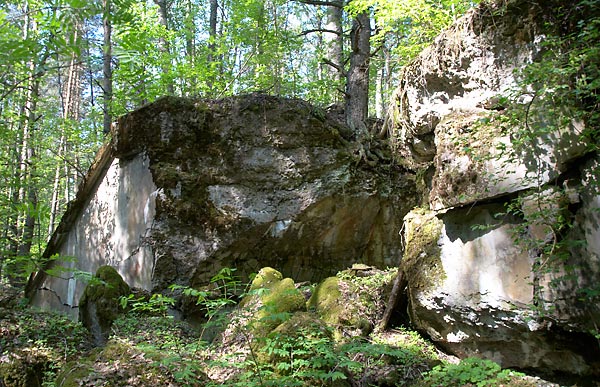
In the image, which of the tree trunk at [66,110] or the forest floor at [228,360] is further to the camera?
the tree trunk at [66,110]

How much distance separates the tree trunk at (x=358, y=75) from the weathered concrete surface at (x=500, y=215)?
372cm

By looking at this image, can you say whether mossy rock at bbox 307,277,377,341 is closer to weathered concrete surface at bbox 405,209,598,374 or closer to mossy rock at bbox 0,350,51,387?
weathered concrete surface at bbox 405,209,598,374

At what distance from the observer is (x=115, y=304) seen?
700 cm

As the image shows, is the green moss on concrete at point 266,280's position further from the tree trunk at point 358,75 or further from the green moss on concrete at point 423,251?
the tree trunk at point 358,75

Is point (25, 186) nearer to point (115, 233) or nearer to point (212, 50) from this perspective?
point (115, 233)

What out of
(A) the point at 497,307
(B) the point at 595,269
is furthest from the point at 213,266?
(B) the point at 595,269

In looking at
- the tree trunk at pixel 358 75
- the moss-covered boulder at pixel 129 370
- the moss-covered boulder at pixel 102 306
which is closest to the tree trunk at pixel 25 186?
the moss-covered boulder at pixel 102 306

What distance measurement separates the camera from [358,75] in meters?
9.73

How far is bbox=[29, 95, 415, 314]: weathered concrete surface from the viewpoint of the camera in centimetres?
802

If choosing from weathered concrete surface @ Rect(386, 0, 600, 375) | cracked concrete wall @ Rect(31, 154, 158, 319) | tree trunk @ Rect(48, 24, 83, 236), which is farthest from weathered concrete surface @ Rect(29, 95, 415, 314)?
tree trunk @ Rect(48, 24, 83, 236)

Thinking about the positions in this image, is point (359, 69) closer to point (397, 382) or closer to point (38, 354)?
point (397, 382)

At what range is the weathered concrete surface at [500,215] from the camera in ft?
13.6

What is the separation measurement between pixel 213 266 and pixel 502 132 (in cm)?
539

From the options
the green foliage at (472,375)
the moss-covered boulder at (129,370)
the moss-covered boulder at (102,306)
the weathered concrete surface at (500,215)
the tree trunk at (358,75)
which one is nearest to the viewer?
the green foliage at (472,375)
